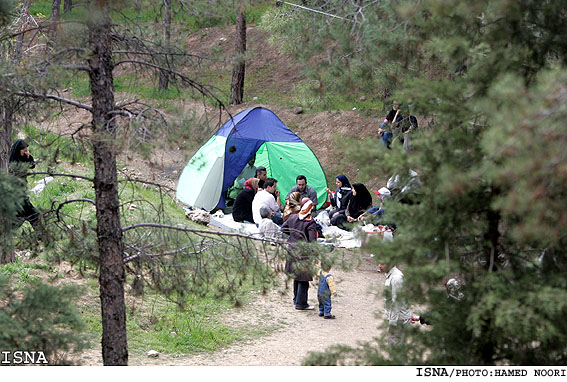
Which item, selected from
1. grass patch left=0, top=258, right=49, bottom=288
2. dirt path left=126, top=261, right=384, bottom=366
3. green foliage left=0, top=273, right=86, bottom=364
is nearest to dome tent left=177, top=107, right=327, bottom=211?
dirt path left=126, top=261, right=384, bottom=366

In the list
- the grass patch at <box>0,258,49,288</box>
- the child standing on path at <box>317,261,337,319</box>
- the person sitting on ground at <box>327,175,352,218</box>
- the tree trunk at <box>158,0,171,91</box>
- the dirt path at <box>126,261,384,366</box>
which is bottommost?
the dirt path at <box>126,261,384,366</box>

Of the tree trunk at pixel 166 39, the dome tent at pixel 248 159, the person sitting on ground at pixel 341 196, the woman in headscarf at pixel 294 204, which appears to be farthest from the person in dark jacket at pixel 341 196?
the tree trunk at pixel 166 39

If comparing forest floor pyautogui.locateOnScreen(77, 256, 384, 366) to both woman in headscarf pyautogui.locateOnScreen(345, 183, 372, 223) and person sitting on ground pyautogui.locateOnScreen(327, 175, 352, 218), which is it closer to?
woman in headscarf pyautogui.locateOnScreen(345, 183, 372, 223)

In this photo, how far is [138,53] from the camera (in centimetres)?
→ 525

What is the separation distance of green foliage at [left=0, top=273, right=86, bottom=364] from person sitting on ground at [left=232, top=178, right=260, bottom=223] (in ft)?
24.4

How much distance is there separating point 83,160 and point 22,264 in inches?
139

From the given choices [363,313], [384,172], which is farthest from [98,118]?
[363,313]

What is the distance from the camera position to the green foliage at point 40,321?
4074mm

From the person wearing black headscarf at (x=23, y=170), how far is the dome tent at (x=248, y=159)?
198 inches

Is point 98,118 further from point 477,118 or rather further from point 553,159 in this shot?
point 553,159

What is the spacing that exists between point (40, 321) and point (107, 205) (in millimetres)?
1120

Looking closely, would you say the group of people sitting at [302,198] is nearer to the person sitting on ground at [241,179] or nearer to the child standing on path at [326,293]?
the person sitting on ground at [241,179]

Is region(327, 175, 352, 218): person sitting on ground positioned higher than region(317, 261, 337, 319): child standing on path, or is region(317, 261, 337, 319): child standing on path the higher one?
region(327, 175, 352, 218): person sitting on ground

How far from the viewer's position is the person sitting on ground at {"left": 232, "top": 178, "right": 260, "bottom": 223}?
39.4ft
